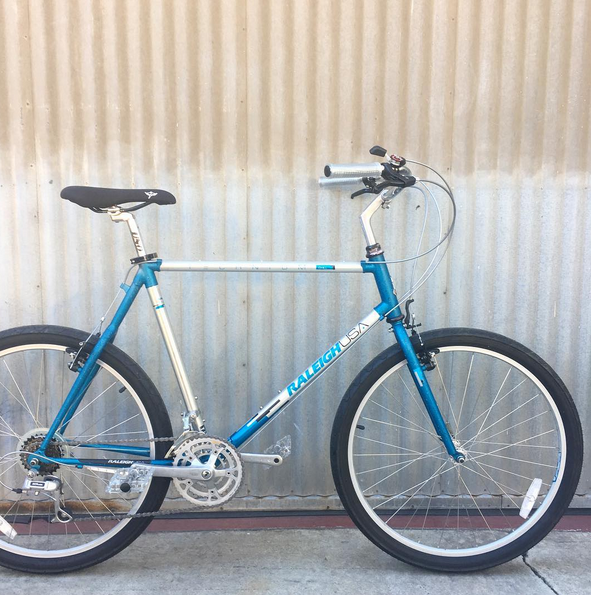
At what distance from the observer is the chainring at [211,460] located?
2283 mm

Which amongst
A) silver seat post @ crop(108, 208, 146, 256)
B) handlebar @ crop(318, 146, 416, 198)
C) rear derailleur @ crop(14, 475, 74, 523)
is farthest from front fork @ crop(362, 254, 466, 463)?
rear derailleur @ crop(14, 475, 74, 523)

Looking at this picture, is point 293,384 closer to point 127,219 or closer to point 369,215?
point 369,215

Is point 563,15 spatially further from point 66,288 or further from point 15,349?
point 15,349

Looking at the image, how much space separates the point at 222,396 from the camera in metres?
2.79

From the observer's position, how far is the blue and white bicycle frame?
89.9 inches

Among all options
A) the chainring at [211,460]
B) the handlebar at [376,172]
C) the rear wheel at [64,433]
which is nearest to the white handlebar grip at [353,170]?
the handlebar at [376,172]

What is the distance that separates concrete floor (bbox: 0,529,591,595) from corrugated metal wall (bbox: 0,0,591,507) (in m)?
0.54

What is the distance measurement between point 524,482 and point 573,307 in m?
0.97

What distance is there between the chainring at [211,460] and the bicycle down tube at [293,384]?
0.21 feet

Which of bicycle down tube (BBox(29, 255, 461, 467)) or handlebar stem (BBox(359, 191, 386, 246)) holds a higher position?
handlebar stem (BBox(359, 191, 386, 246))

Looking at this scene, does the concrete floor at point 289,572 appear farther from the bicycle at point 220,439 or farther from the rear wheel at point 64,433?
the rear wheel at point 64,433

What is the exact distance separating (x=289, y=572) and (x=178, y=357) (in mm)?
1062

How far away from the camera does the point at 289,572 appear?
236 cm

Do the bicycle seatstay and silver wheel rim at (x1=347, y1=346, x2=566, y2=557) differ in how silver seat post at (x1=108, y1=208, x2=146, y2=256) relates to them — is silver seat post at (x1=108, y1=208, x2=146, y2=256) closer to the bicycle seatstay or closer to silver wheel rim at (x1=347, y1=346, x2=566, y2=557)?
the bicycle seatstay
